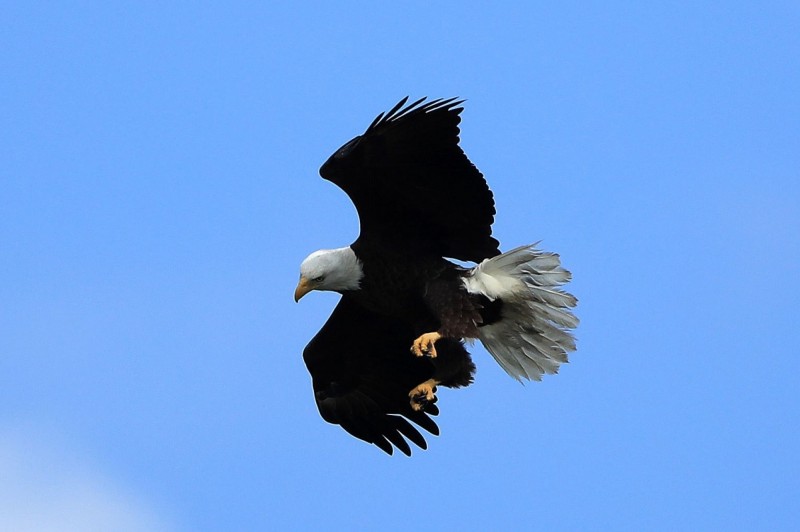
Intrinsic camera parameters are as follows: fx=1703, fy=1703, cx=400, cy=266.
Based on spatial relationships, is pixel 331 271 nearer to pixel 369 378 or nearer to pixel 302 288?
pixel 302 288

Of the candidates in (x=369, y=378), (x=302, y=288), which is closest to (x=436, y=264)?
(x=302, y=288)

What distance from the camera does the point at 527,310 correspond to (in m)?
10.1

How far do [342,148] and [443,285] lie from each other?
0.98 m

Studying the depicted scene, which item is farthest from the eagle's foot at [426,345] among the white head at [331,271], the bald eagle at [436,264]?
the white head at [331,271]

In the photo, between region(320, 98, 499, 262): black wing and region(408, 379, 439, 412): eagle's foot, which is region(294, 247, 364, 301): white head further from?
region(408, 379, 439, 412): eagle's foot

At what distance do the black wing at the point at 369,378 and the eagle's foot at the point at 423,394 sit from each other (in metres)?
0.17

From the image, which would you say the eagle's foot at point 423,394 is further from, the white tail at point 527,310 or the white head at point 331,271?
the white head at point 331,271

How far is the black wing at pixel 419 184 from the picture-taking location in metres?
9.55

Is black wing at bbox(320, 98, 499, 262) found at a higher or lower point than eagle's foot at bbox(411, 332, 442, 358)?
higher

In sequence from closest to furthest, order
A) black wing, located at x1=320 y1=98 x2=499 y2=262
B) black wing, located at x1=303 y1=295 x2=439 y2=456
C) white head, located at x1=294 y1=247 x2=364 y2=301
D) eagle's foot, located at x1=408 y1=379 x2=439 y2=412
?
black wing, located at x1=320 y1=98 x2=499 y2=262 → white head, located at x1=294 y1=247 x2=364 y2=301 → eagle's foot, located at x1=408 y1=379 x2=439 y2=412 → black wing, located at x1=303 y1=295 x2=439 y2=456

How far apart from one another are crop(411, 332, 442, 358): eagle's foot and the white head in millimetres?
520

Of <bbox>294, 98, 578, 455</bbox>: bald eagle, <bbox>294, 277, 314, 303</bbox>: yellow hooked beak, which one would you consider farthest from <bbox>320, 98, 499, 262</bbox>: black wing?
<bbox>294, 277, 314, 303</bbox>: yellow hooked beak

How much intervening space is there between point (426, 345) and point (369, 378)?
3.98 ft

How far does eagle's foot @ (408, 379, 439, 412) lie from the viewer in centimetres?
1052
